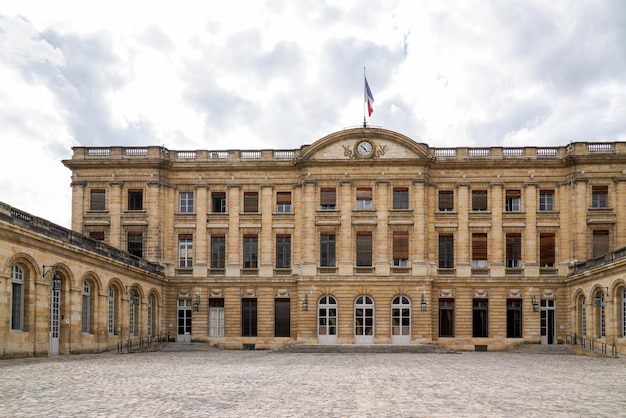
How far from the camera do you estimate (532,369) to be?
2508 cm

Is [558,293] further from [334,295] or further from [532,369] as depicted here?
[532,369]

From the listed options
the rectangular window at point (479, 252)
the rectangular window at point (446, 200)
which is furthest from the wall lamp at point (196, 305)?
the rectangular window at point (479, 252)

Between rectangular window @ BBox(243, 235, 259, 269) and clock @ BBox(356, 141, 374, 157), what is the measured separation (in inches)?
324

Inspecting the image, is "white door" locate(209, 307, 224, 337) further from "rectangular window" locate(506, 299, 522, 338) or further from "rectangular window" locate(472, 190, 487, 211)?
"rectangular window" locate(506, 299, 522, 338)

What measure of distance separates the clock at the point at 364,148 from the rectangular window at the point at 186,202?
10.8 m

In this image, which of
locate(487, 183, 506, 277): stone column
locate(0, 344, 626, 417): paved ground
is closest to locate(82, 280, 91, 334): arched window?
locate(0, 344, 626, 417): paved ground

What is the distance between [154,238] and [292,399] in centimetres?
3086

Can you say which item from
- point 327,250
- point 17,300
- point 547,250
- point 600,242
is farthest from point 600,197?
point 17,300

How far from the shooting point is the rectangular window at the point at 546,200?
4469cm

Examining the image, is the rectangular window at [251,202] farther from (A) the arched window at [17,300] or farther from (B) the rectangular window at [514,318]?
(A) the arched window at [17,300]

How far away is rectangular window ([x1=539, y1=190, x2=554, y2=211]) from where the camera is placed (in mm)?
44688

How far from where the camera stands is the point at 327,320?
4353 cm

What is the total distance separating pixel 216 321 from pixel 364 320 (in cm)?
905

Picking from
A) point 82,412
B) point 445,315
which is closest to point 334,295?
point 445,315
